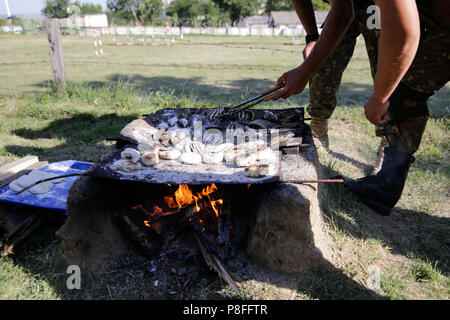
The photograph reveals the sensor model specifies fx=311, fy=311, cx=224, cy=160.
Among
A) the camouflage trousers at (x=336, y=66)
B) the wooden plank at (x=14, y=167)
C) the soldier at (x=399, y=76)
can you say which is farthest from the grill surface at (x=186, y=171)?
the wooden plank at (x=14, y=167)

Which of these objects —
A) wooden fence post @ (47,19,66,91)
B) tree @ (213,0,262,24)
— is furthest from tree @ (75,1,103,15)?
wooden fence post @ (47,19,66,91)

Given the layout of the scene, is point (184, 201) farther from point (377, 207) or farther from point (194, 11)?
point (194, 11)

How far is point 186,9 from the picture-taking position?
5925cm

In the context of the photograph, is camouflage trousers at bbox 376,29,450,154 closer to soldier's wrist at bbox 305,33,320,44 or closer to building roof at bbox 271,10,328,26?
soldier's wrist at bbox 305,33,320,44

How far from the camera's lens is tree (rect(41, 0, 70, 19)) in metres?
51.3

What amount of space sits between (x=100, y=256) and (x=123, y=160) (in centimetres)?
63

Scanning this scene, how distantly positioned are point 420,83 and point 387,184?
0.81m

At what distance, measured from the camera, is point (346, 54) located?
3.09 m

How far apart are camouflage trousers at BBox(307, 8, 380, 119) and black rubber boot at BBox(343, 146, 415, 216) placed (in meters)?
0.85

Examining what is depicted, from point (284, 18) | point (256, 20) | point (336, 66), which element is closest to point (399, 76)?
point (336, 66)

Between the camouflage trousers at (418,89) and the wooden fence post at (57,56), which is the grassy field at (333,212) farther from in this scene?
the camouflage trousers at (418,89)

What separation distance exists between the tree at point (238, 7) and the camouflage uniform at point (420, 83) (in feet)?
181

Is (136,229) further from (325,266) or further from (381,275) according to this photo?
(381,275)

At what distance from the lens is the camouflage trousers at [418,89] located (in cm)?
205
